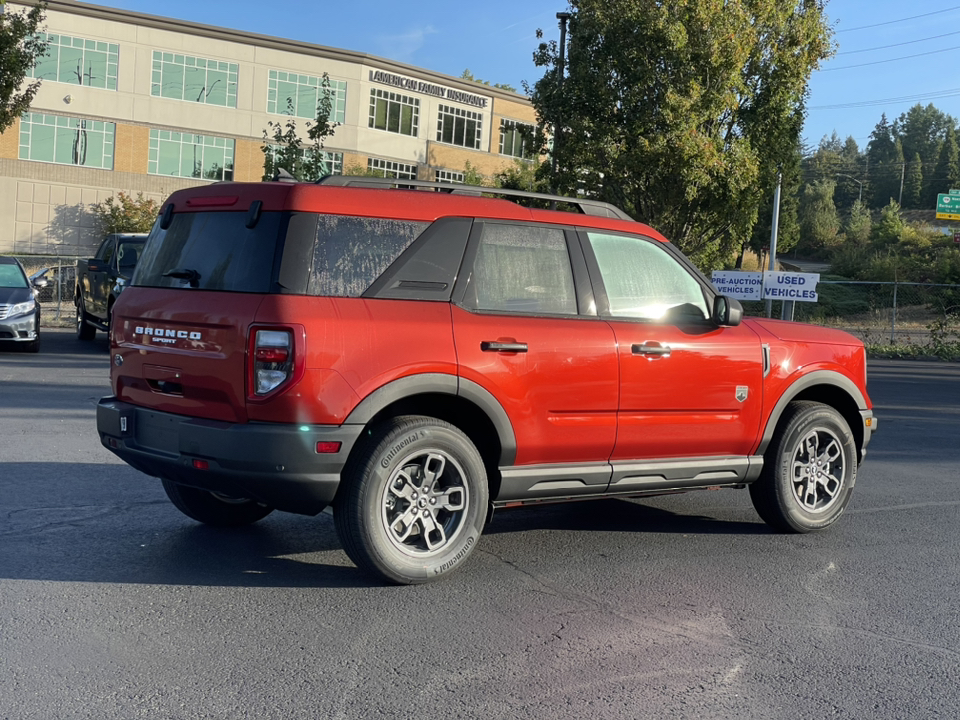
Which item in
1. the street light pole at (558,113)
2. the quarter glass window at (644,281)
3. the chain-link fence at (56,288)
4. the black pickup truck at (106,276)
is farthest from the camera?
the chain-link fence at (56,288)

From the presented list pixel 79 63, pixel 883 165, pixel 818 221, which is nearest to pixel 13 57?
pixel 79 63

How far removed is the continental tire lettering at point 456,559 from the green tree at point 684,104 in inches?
647

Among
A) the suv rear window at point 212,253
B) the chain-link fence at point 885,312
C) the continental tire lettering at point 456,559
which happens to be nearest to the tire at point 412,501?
the continental tire lettering at point 456,559

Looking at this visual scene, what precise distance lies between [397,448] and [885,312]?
39.6 metres

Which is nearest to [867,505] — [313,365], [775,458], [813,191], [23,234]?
[775,458]

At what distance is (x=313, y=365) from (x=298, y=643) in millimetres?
1255

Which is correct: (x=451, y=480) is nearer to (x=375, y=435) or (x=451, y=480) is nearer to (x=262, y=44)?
(x=375, y=435)

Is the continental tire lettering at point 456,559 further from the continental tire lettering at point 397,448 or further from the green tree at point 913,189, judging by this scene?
the green tree at point 913,189

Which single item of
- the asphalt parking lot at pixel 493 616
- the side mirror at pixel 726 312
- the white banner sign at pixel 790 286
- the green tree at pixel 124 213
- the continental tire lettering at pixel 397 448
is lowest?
the asphalt parking lot at pixel 493 616

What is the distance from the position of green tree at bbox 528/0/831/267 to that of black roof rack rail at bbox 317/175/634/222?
590 inches

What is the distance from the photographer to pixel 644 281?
20.6ft

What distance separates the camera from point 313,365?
4.95 metres

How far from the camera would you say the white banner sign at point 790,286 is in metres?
24.2

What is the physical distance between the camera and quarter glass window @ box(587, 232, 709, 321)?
6121 mm
